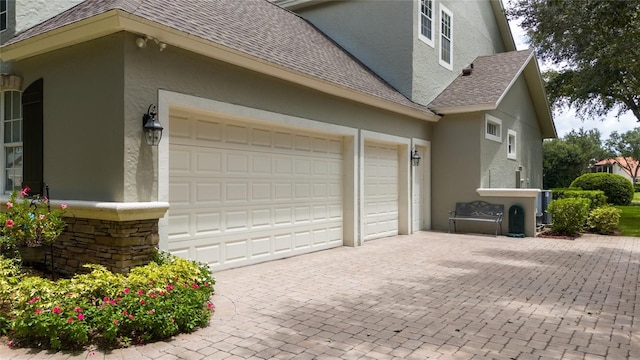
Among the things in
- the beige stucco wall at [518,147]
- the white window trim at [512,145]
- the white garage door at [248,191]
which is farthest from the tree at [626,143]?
the white garage door at [248,191]

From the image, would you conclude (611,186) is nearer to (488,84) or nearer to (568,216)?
(568,216)

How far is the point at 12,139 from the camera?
743 cm

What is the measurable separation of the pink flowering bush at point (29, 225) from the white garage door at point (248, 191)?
5.04 feet

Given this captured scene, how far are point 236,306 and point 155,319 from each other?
134cm

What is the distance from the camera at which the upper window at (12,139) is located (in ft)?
24.0

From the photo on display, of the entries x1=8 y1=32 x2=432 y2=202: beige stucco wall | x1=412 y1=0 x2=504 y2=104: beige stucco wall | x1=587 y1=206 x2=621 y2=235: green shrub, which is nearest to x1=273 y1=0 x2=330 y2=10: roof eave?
x1=412 y1=0 x2=504 y2=104: beige stucco wall

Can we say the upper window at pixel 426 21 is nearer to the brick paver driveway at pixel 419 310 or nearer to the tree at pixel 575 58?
the tree at pixel 575 58

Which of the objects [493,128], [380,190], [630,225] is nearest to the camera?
[380,190]

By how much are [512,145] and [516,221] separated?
481 cm

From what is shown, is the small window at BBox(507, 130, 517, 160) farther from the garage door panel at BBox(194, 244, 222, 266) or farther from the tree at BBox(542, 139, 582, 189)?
the tree at BBox(542, 139, 582, 189)

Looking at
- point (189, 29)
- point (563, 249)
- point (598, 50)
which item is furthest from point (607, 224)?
point (189, 29)

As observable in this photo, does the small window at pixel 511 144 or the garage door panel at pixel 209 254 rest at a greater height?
the small window at pixel 511 144

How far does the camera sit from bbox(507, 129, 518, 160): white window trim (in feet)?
50.9

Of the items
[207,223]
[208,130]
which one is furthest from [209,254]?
[208,130]
